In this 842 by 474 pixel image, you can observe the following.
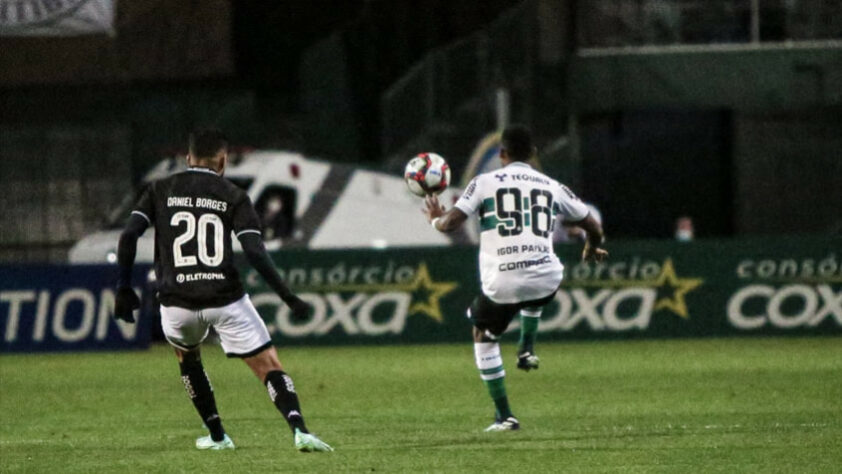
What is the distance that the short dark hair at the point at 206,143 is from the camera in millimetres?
10492

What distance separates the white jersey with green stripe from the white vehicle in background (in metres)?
11.0

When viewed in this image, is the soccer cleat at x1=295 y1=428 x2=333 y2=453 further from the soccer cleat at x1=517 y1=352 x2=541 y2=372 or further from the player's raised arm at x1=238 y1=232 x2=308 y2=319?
the soccer cleat at x1=517 y1=352 x2=541 y2=372

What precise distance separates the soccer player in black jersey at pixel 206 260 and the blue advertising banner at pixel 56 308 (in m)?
11.2

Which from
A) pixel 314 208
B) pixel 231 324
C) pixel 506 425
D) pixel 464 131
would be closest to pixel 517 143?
pixel 506 425

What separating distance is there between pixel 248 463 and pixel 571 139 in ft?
58.0

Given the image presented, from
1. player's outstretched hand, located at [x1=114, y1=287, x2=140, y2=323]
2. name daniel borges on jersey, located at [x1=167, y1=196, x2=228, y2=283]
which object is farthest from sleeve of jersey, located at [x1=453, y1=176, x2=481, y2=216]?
player's outstretched hand, located at [x1=114, y1=287, x2=140, y2=323]

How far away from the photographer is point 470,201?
477 inches

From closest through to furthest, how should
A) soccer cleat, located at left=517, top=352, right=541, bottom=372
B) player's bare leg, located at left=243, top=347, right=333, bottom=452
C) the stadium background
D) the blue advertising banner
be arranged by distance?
player's bare leg, located at left=243, top=347, right=333, bottom=452 → soccer cleat, located at left=517, top=352, right=541, bottom=372 → the blue advertising banner → the stadium background

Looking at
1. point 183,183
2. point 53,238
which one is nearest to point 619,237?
point 53,238

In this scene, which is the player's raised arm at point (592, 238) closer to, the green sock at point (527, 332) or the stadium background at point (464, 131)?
the green sock at point (527, 332)

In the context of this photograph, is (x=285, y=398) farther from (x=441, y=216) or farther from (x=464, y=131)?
(x=464, y=131)

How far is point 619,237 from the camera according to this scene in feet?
97.2

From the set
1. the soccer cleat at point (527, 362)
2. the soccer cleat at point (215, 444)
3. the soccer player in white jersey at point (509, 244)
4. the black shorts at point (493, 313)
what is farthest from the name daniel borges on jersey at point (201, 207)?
the soccer cleat at point (527, 362)

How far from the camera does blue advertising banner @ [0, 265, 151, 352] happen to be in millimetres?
21562
